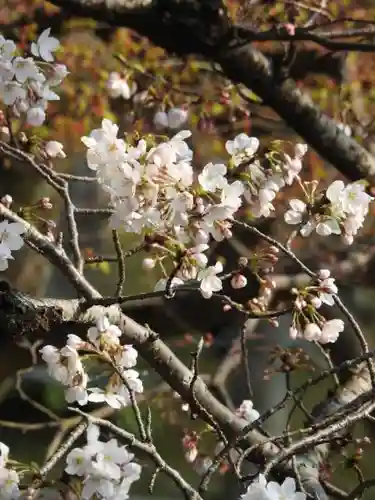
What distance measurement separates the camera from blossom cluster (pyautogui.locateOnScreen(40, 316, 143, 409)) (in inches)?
38.0

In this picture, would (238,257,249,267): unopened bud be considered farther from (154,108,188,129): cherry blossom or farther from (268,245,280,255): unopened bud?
(154,108,188,129): cherry blossom

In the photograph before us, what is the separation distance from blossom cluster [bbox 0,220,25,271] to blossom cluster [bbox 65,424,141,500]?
11.6 inches

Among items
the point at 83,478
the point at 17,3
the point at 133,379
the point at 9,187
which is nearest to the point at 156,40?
the point at 133,379

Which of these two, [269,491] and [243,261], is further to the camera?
[243,261]

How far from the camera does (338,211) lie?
1.06m

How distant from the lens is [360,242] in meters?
2.78

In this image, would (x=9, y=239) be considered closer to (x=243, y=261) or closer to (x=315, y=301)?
(x=243, y=261)

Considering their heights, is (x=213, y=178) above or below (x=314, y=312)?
above

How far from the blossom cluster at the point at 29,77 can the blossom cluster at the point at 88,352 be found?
0.45 meters

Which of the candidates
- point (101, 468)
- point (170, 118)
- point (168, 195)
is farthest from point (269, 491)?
point (170, 118)

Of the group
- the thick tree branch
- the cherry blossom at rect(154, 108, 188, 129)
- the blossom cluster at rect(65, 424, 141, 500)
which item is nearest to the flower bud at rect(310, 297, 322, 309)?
the blossom cluster at rect(65, 424, 141, 500)

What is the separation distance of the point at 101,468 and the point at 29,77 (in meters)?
0.68

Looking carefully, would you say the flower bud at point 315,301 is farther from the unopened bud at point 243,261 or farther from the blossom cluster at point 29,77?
the blossom cluster at point 29,77

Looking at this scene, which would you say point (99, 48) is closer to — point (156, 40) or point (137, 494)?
point (156, 40)
